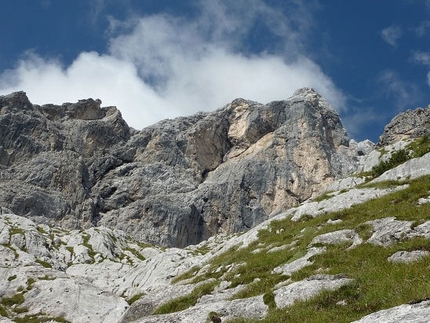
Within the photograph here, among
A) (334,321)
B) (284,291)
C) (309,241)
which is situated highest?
(309,241)

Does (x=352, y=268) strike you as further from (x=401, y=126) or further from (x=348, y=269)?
(x=401, y=126)

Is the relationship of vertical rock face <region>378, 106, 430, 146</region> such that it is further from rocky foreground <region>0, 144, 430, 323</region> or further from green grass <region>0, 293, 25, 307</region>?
green grass <region>0, 293, 25, 307</region>

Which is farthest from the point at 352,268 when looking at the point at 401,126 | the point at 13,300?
the point at 401,126

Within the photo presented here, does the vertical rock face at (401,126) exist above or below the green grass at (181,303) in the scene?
above

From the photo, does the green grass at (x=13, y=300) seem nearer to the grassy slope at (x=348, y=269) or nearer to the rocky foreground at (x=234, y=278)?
the rocky foreground at (x=234, y=278)

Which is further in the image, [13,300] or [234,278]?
[13,300]

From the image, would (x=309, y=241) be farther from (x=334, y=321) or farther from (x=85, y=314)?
(x=85, y=314)

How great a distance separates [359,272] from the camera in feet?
59.4

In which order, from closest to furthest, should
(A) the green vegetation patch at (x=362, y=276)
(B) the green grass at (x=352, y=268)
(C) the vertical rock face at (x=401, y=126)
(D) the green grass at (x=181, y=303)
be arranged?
1. (A) the green vegetation patch at (x=362, y=276)
2. (B) the green grass at (x=352, y=268)
3. (D) the green grass at (x=181, y=303)
4. (C) the vertical rock face at (x=401, y=126)

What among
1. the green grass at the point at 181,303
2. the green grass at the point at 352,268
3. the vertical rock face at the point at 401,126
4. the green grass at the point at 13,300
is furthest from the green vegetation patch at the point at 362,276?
the vertical rock face at the point at 401,126

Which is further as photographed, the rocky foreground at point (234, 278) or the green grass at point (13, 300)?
the green grass at point (13, 300)

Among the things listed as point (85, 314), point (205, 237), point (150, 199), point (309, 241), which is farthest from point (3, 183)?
point (309, 241)

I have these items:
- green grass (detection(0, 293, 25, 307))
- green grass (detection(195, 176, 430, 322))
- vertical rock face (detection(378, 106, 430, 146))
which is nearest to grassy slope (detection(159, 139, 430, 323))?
green grass (detection(195, 176, 430, 322))

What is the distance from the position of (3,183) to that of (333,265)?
189 metres
